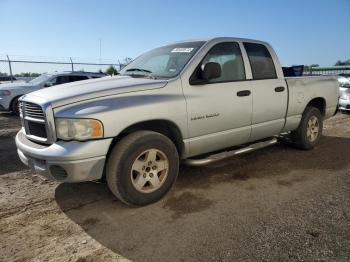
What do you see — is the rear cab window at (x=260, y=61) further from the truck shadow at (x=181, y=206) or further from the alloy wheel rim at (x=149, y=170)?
the alloy wheel rim at (x=149, y=170)

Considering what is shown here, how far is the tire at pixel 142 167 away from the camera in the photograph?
10.6ft

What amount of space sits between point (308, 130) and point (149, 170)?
3461mm

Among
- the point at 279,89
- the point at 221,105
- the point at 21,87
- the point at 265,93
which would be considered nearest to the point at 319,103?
the point at 279,89

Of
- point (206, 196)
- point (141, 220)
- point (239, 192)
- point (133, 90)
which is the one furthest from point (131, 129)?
point (239, 192)

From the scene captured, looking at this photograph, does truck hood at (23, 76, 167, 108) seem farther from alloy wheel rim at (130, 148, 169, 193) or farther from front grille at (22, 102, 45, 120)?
alloy wheel rim at (130, 148, 169, 193)

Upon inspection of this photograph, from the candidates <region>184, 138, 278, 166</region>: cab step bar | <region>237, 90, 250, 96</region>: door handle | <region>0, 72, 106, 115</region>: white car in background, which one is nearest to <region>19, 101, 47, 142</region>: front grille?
<region>184, 138, 278, 166</region>: cab step bar

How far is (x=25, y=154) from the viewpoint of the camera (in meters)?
3.41

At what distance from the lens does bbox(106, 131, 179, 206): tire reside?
10.6 ft

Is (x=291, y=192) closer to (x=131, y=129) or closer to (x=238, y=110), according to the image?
(x=238, y=110)

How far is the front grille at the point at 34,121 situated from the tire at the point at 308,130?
4155mm

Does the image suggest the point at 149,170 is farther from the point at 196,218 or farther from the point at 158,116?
the point at 196,218

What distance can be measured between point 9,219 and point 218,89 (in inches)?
110

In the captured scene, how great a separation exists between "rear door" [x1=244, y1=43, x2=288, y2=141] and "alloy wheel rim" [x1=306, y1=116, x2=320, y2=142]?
879 millimetres

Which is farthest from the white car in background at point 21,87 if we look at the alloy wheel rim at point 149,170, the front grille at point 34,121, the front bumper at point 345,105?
the front bumper at point 345,105
